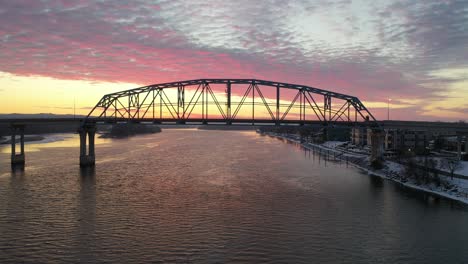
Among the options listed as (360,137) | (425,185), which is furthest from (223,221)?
(360,137)

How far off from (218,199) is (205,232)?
11795mm

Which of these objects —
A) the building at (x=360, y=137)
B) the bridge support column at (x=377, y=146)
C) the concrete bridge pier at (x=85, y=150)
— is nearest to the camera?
the concrete bridge pier at (x=85, y=150)

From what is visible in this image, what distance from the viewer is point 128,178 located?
2231 inches

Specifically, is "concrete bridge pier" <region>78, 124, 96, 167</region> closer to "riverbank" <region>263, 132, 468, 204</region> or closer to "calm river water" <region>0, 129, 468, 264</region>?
"calm river water" <region>0, 129, 468, 264</region>

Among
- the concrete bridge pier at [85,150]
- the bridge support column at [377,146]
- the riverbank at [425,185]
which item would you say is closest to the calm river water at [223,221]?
the riverbank at [425,185]

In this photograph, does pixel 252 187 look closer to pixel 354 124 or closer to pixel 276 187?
pixel 276 187

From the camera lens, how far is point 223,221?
110ft

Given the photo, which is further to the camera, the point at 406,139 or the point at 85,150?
the point at 406,139

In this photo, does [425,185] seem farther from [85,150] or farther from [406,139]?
[85,150]

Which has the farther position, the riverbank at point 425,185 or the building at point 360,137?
the building at point 360,137

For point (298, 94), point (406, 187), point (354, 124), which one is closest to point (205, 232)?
point (406, 187)

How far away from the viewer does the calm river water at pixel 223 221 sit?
26297 millimetres

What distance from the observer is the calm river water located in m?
26.3

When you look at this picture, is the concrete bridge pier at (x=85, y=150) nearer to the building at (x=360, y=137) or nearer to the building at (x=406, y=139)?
the building at (x=406, y=139)
